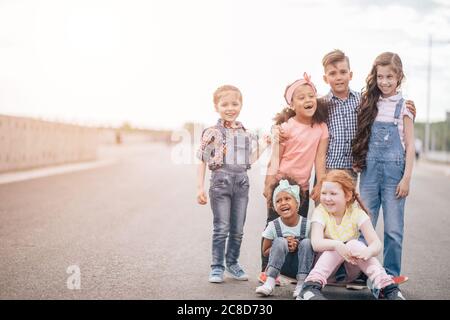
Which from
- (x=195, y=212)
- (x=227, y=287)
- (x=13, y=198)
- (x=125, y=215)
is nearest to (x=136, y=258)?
(x=227, y=287)

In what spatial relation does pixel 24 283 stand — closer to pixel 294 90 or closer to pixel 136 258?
pixel 136 258

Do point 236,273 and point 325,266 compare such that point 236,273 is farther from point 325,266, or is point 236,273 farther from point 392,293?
point 392,293

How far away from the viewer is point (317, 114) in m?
5.06

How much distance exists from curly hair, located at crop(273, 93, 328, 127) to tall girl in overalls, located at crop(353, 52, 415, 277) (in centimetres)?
29

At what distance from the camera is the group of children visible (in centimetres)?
479

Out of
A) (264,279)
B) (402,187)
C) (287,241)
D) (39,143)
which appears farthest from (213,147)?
(39,143)

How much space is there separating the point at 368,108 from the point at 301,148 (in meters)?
0.61

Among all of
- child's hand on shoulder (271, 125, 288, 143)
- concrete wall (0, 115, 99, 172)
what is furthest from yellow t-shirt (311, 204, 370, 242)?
concrete wall (0, 115, 99, 172)

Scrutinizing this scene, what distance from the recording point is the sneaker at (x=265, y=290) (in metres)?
4.62

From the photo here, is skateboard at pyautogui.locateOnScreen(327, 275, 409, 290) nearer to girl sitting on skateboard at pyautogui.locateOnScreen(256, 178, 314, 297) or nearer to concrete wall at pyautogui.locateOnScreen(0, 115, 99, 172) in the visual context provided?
girl sitting on skateboard at pyautogui.locateOnScreen(256, 178, 314, 297)

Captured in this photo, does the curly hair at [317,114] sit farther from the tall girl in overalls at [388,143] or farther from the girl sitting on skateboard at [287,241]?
the girl sitting on skateboard at [287,241]

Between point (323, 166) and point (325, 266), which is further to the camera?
point (323, 166)

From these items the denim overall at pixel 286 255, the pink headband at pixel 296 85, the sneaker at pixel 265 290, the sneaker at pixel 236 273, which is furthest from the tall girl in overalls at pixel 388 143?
the sneaker at pixel 236 273

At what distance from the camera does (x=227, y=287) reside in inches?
194
